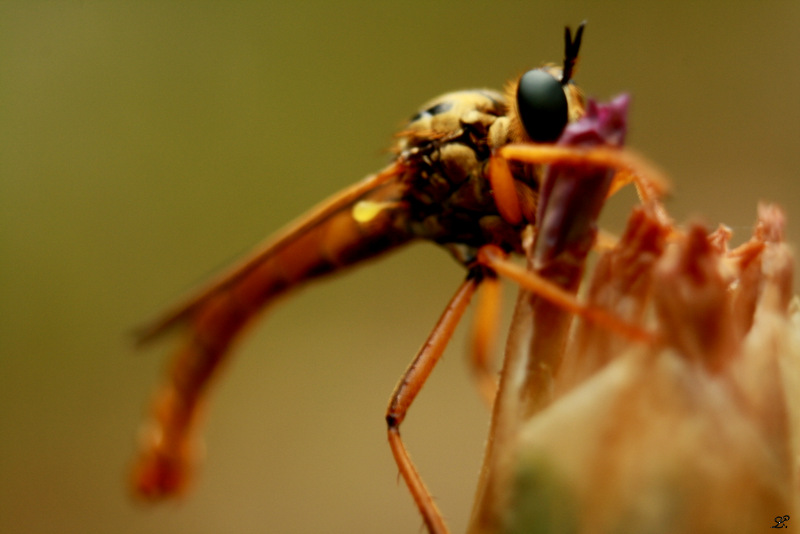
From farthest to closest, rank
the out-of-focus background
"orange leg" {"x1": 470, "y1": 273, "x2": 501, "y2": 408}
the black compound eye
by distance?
the out-of-focus background → "orange leg" {"x1": 470, "y1": 273, "x2": 501, "y2": 408} → the black compound eye

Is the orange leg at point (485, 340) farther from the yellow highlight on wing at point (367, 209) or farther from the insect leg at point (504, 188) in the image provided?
the insect leg at point (504, 188)

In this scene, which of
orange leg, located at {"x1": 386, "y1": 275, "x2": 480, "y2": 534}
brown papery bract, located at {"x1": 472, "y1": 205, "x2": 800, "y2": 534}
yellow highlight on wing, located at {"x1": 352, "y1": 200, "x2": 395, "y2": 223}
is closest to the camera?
brown papery bract, located at {"x1": 472, "y1": 205, "x2": 800, "y2": 534}

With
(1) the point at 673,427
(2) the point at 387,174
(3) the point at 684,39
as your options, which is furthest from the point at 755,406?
(3) the point at 684,39

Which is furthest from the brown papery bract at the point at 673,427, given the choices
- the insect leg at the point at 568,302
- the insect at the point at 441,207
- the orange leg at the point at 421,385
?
the orange leg at the point at 421,385

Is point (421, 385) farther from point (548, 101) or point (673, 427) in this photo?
point (673, 427)

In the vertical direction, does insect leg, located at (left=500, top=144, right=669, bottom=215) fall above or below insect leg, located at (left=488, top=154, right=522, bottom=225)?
below

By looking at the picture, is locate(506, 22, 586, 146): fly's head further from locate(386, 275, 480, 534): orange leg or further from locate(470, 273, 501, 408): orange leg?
locate(470, 273, 501, 408): orange leg

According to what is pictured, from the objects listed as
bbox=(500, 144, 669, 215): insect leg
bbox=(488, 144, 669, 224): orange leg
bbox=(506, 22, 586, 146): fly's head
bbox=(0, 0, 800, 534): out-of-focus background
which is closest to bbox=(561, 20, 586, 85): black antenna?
bbox=(506, 22, 586, 146): fly's head

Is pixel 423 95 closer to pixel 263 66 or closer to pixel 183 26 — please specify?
pixel 263 66
